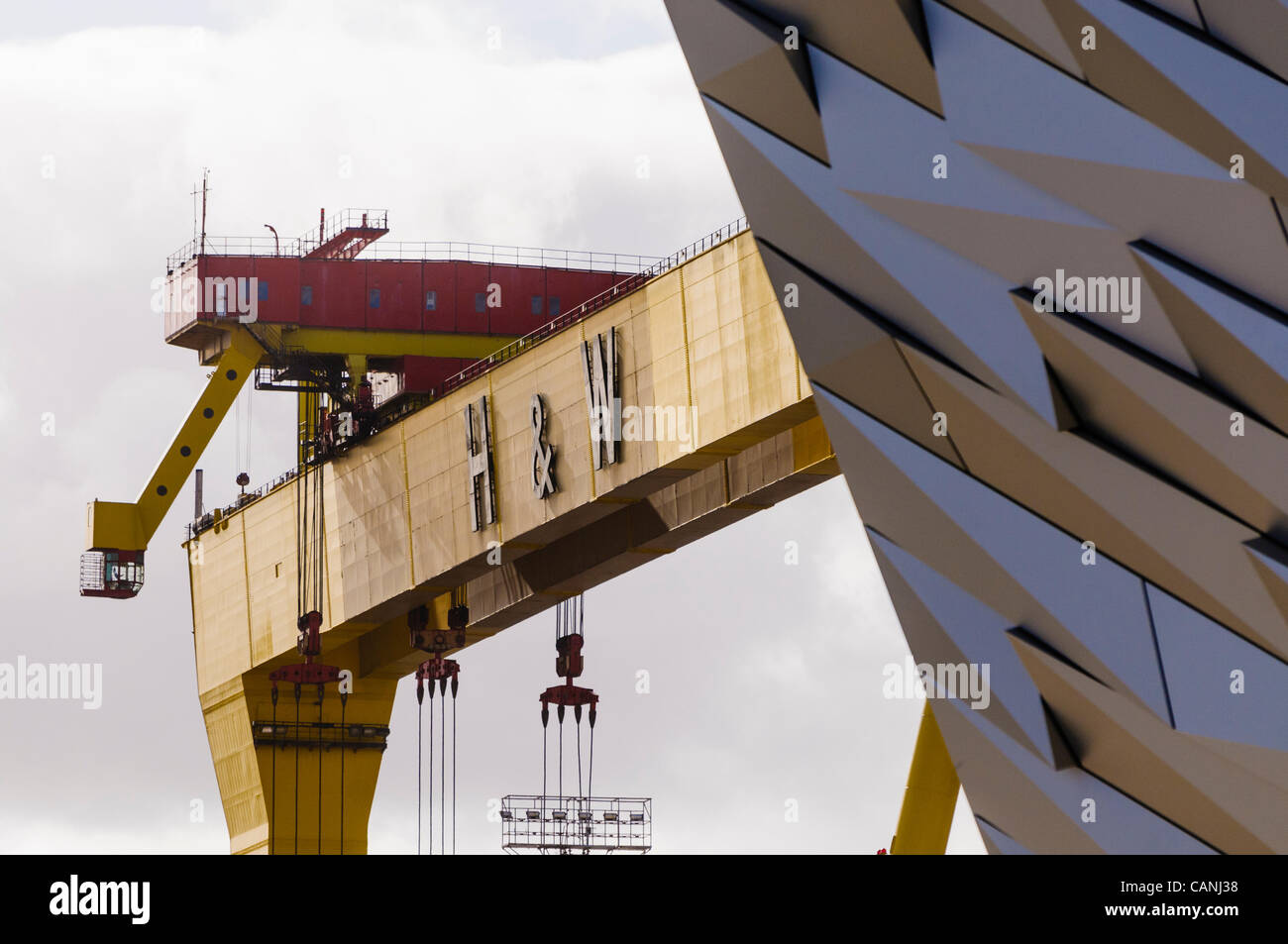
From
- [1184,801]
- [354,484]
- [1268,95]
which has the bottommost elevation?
[1184,801]

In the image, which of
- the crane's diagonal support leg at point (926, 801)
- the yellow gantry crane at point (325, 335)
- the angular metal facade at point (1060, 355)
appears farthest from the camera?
the yellow gantry crane at point (325, 335)

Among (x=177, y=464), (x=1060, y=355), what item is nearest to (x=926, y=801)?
(x=1060, y=355)

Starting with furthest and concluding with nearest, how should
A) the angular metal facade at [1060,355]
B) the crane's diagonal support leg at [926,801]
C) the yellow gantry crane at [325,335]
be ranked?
the yellow gantry crane at [325,335] < the crane's diagonal support leg at [926,801] < the angular metal facade at [1060,355]

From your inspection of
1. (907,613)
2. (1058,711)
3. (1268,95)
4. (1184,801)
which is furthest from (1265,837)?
(1268,95)

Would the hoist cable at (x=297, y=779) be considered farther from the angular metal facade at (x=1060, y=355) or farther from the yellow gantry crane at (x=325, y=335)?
the angular metal facade at (x=1060, y=355)

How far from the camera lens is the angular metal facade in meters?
15.3

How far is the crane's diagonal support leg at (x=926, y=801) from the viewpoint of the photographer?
38656 millimetres

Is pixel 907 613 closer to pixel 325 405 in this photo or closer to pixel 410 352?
pixel 410 352

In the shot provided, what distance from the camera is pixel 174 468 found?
194 feet

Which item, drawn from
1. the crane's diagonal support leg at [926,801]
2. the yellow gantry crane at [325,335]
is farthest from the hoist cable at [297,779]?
the crane's diagonal support leg at [926,801]

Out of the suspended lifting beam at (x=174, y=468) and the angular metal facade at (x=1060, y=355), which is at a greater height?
the suspended lifting beam at (x=174, y=468)

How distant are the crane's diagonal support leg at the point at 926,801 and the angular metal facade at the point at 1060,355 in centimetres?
2127
